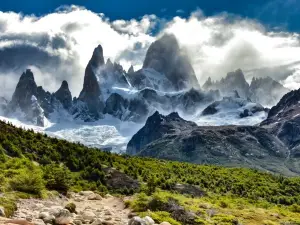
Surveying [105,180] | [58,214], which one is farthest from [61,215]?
[105,180]

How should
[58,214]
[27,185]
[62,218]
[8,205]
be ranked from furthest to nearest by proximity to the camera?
[27,185] < [8,205] < [58,214] < [62,218]

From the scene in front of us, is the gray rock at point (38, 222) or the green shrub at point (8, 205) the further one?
the green shrub at point (8, 205)

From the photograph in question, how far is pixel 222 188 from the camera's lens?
8150 cm

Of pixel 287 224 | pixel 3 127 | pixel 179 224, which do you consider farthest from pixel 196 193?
pixel 179 224

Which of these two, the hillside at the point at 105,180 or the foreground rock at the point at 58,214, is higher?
the hillside at the point at 105,180

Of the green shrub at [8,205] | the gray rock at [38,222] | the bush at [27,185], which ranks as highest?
the bush at [27,185]

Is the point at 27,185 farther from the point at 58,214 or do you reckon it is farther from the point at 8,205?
the point at 58,214

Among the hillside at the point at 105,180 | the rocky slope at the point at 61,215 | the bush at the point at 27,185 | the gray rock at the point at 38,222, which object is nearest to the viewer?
the gray rock at the point at 38,222

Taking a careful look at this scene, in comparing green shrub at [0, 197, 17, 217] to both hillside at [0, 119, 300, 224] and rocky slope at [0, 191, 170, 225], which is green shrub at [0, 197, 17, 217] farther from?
rocky slope at [0, 191, 170, 225]

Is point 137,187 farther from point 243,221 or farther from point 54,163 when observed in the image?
point 243,221

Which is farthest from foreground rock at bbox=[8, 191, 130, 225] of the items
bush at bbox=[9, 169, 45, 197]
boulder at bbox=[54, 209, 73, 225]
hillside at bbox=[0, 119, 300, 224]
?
bush at bbox=[9, 169, 45, 197]

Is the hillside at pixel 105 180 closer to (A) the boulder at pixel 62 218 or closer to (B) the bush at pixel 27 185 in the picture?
(B) the bush at pixel 27 185

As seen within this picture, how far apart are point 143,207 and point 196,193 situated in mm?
33592

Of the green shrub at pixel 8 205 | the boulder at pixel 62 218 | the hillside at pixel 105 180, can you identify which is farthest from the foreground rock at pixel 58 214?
the hillside at pixel 105 180
